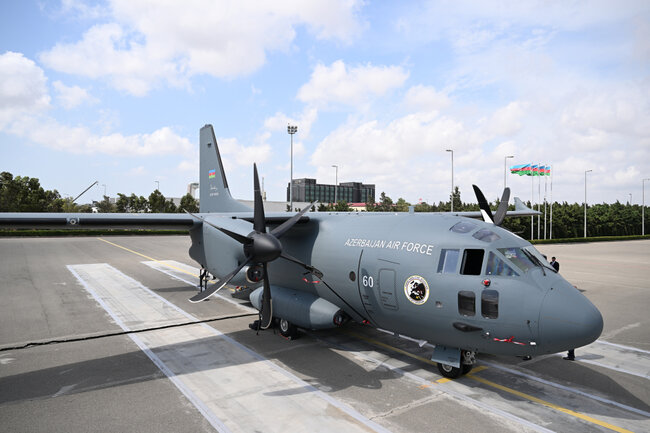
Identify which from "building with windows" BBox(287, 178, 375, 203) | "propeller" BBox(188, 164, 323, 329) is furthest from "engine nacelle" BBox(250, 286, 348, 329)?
"building with windows" BBox(287, 178, 375, 203)

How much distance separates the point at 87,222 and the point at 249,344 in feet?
21.7

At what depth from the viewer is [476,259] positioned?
8.30 m

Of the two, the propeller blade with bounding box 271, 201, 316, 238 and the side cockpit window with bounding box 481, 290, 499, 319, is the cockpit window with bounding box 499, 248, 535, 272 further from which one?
the propeller blade with bounding box 271, 201, 316, 238

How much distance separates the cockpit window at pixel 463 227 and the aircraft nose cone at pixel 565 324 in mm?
2188

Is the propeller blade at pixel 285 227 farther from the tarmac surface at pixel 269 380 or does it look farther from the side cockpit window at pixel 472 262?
the side cockpit window at pixel 472 262

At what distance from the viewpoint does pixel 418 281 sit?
8.79 metres

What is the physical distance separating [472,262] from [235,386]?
5.98m

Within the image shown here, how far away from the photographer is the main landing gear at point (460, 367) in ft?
29.1

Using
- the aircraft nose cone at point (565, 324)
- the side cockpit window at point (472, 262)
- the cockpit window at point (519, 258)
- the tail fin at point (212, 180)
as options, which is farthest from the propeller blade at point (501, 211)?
the tail fin at point (212, 180)

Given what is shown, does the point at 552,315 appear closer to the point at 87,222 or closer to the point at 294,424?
the point at 294,424

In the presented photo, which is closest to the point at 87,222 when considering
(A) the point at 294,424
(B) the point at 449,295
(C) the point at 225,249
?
(C) the point at 225,249

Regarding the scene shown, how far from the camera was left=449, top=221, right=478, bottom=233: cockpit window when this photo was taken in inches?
354

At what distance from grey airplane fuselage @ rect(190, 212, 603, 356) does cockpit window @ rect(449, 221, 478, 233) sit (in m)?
0.02

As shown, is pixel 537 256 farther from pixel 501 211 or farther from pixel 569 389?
pixel 501 211
